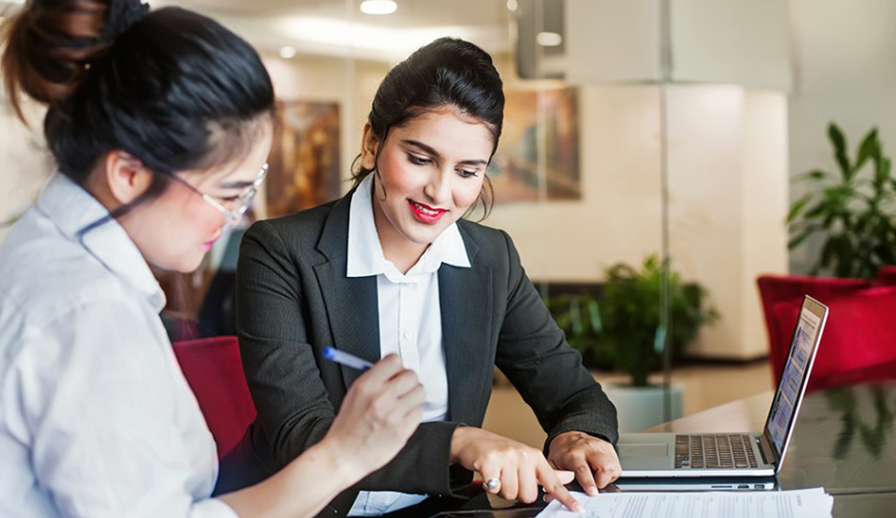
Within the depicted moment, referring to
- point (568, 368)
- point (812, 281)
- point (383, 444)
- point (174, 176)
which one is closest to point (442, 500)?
point (568, 368)

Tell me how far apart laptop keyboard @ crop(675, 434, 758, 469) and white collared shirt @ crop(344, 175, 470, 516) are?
1.49 ft

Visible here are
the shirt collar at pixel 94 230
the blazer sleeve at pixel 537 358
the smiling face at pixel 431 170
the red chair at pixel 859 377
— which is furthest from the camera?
the red chair at pixel 859 377

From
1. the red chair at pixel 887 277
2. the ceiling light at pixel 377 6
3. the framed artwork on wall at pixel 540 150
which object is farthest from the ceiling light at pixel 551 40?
the red chair at pixel 887 277

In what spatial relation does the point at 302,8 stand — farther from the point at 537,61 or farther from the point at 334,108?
the point at 537,61

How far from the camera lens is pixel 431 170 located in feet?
6.57

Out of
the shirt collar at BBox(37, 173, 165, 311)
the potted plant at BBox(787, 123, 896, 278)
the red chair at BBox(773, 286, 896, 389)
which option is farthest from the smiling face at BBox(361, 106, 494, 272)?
the potted plant at BBox(787, 123, 896, 278)

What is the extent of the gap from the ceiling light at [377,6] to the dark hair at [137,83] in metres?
4.77

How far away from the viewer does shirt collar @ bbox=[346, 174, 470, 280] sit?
2084 millimetres

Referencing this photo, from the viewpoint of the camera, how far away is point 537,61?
600 centimetres

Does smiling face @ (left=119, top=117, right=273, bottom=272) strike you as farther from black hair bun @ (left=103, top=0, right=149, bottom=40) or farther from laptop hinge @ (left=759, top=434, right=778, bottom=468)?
laptop hinge @ (left=759, top=434, right=778, bottom=468)

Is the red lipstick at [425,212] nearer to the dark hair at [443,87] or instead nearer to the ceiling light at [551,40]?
the dark hair at [443,87]

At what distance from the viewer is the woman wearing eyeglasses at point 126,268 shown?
113cm

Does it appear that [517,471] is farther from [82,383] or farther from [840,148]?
[840,148]

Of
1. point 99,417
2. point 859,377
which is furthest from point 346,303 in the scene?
point 859,377
